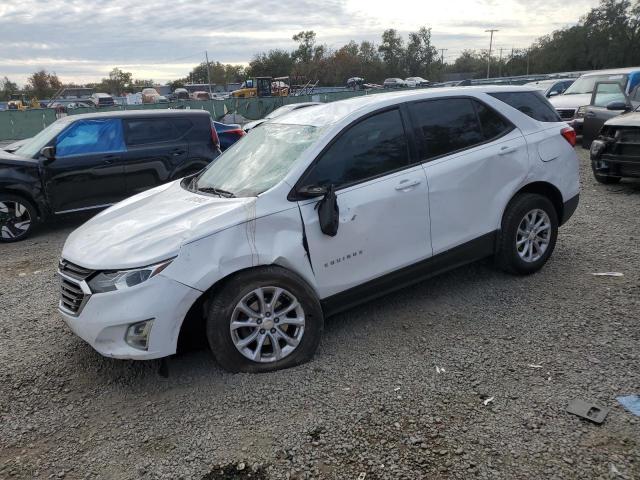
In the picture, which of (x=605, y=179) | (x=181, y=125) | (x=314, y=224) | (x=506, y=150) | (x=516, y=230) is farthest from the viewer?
(x=605, y=179)

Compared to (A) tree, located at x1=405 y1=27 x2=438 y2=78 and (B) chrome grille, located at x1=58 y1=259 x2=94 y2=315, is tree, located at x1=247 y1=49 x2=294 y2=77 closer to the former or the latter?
(A) tree, located at x1=405 y1=27 x2=438 y2=78

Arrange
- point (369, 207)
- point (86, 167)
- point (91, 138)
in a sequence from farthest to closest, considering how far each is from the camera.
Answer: point (91, 138) → point (86, 167) → point (369, 207)

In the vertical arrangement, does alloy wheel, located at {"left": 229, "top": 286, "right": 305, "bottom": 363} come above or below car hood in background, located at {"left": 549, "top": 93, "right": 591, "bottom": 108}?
below

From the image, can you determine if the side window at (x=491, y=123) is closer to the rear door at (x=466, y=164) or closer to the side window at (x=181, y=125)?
the rear door at (x=466, y=164)

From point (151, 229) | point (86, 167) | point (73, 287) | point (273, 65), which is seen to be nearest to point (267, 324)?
point (151, 229)

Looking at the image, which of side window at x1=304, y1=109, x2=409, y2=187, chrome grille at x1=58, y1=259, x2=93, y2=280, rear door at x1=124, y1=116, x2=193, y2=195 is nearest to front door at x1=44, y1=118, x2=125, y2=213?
rear door at x1=124, y1=116, x2=193, y2=195

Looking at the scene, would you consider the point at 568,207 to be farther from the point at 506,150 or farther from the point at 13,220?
the point at 13,220

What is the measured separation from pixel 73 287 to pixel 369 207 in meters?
2.07

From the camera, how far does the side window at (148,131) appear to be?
7.94m

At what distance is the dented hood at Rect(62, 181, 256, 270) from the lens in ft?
10.3

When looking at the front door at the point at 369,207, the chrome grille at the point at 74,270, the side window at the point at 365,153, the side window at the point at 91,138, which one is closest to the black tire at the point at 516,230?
the front door at the point at 369,207

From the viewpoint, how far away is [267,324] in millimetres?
3344

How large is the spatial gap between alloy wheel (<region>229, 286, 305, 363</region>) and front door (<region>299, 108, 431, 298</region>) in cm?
30

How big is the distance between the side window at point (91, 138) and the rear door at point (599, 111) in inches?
339
